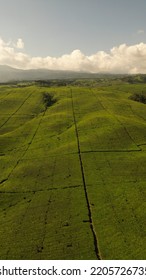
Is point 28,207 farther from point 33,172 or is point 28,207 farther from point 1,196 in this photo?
point 33,172

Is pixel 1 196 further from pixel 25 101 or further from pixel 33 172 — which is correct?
pixel 25 101

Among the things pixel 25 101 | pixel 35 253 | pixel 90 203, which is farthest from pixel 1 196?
pixel 25 101
